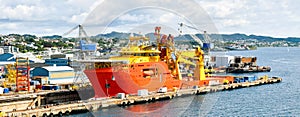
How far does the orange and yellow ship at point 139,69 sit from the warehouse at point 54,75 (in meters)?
6.45

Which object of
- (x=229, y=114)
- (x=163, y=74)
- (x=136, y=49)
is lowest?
(x=229, y=114)

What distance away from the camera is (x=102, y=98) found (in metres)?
27.8

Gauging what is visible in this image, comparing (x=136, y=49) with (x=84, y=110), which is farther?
(x=136, y=49)

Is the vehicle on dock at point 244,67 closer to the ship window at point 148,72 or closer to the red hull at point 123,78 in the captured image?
the red hull at point 123,78

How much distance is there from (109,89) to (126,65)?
6.86ft

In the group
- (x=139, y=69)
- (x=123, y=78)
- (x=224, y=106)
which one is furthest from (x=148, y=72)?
(x=224, y=106)

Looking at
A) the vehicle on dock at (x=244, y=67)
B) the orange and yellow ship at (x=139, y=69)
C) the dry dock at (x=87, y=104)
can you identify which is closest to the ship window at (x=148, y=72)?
the orange and yellow ship at (x=139, y=69)

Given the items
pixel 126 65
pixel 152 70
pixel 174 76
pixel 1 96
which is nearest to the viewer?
pixel 1 96

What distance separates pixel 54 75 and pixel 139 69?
9853mm

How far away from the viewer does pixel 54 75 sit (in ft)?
119

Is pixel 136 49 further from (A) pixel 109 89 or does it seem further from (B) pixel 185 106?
(B) pixel 185 106

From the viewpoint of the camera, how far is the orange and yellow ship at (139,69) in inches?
1141

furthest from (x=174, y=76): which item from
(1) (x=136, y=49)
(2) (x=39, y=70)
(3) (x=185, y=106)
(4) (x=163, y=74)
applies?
(2) (x=39, y=70)

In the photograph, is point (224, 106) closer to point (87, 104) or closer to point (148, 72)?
point (148, 72)
